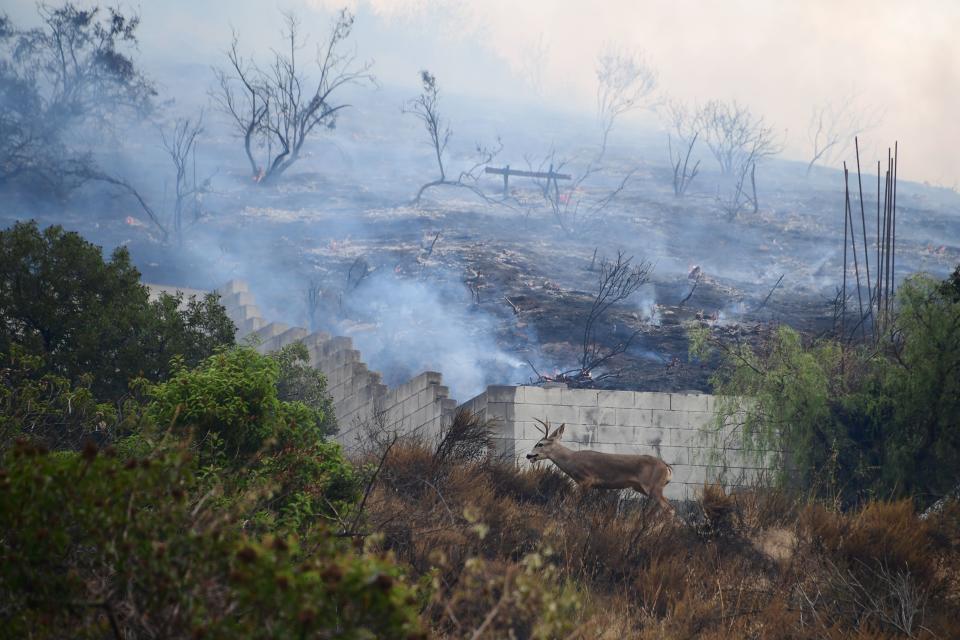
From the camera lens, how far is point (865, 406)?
19.2 meters

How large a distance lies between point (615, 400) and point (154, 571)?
1650cm

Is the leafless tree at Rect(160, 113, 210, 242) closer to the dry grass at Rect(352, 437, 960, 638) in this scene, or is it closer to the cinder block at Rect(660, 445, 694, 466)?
the cinder block at Rect(660, 445, 694, 466)

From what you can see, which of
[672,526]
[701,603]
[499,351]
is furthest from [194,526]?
[499,351]

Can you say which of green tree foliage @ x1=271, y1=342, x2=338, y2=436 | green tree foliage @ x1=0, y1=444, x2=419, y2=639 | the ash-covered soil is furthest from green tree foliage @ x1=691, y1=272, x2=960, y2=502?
green tree foliage @ x1=0, y1=444, x2=419, y2=639

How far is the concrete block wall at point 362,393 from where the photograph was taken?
22.8 m

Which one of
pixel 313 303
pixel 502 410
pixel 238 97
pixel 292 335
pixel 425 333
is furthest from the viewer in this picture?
pixel 238 97

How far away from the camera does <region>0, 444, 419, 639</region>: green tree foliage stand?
5746mm

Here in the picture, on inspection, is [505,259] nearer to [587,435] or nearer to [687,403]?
[687,403]

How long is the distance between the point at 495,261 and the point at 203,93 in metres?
34.8

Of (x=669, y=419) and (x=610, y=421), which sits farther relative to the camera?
(x=669, y=419)

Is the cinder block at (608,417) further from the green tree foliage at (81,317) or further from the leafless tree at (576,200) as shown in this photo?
the leafless tree at (576,200)

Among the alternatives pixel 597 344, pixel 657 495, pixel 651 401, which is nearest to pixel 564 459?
pixel 657 495

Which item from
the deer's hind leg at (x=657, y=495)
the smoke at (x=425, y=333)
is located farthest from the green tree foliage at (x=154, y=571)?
the smoke at (x=425, y=333)

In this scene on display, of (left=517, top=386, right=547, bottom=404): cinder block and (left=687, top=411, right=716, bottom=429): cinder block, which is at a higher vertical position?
(left=517, top=386, right=547, bottom=404): cinder block
